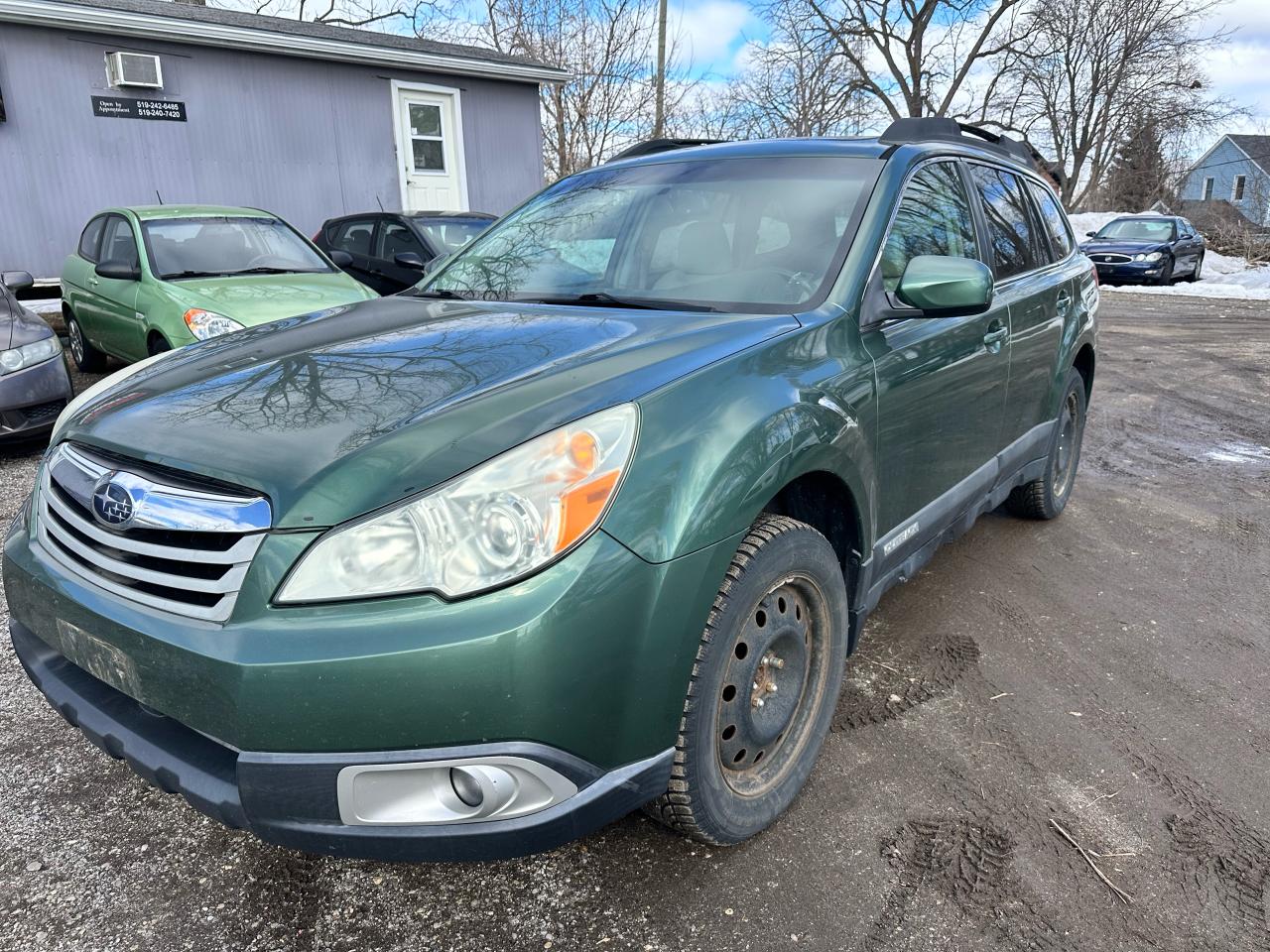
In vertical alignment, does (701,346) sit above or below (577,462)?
above

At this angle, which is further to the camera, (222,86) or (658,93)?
(658,93)

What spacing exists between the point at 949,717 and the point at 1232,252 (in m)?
29.7

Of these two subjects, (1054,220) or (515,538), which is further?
(1054,220)

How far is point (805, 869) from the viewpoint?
212cm

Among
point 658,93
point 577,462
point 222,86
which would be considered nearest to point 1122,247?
point 658,93

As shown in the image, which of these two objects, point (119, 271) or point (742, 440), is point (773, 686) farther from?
point (119, 271)

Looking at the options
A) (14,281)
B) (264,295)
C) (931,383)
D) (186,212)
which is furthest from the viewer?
(186,212)

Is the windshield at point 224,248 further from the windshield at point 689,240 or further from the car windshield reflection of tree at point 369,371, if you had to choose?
the car windshield reflection of tree at point 369,371

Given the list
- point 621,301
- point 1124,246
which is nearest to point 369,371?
point 621,301

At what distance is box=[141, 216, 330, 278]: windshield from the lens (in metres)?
6.75

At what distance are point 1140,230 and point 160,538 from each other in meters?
23.7

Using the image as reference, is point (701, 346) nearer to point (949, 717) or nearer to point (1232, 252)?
point (949, 717)

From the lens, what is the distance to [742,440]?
192cm

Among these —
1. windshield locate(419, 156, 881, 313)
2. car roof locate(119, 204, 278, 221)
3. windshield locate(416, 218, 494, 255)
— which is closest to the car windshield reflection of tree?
windshield locate(419, 156, 881, 313)
